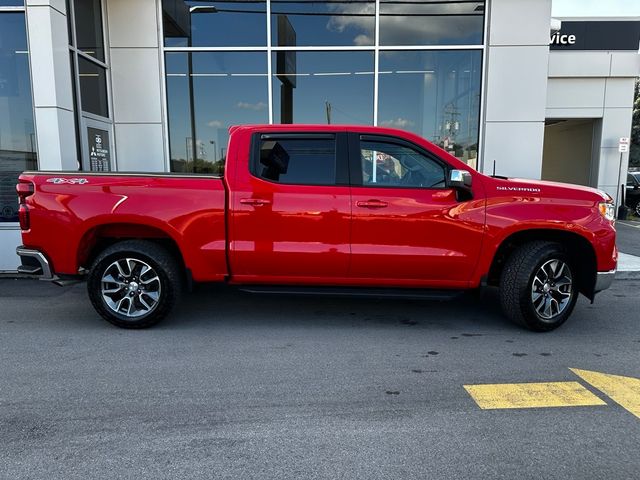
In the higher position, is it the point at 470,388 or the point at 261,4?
the point at 261,4

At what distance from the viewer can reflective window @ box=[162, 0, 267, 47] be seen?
9.42 m

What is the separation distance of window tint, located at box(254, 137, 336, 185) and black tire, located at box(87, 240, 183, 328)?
1347 mm

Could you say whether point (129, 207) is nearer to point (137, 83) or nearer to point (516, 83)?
point (137, 83)

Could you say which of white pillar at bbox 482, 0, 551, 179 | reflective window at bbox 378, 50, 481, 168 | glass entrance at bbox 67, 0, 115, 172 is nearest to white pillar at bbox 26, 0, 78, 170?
glass entrance at bbox 67, 0, 115, 172

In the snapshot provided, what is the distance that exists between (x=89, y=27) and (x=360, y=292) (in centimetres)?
741

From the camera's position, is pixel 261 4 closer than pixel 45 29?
No

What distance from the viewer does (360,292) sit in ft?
16.0

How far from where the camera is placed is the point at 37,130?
714 cm

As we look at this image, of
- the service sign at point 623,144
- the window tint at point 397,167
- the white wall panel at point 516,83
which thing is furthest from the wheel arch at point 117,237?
the service sign at point 623,144

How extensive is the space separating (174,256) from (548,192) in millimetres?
3832

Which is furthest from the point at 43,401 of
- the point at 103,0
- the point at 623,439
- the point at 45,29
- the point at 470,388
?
the point at 103,0

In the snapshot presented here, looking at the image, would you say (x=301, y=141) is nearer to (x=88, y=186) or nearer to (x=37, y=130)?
(x=88, y=186)

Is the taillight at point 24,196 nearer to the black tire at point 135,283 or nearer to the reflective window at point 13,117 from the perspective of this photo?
the black tire at point 135,283

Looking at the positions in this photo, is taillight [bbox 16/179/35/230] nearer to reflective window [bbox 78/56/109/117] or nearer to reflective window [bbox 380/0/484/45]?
reflective window [bbox 78/56/109/117]
